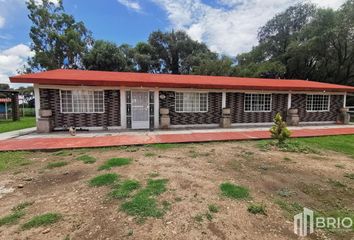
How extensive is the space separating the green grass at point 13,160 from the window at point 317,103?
14.2 meters

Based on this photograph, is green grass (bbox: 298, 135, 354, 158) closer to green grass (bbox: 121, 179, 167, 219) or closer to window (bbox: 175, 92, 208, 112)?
window (bbox: 175, 92, 208, 112)

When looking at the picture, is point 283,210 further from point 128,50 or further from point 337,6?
point 128,50

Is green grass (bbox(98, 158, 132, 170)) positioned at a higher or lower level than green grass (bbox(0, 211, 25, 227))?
higher

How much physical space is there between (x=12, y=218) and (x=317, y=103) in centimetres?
1512

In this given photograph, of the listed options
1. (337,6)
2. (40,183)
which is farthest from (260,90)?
(337,6)

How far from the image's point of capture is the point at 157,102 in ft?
34.2

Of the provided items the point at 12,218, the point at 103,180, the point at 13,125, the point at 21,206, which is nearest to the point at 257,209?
the point at 103,180

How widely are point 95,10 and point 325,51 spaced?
22333 mm

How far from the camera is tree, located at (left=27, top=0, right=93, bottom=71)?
2559 cm

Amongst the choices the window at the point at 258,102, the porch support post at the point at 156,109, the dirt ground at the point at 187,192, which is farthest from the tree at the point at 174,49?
the dirt ground at the point at 187,192

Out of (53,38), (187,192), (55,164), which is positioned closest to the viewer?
(187,192)

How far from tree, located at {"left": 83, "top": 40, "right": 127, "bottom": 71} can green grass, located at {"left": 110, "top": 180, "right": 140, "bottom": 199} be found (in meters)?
Result: 23.6

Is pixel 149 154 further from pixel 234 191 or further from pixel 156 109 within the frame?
pixel 156 109

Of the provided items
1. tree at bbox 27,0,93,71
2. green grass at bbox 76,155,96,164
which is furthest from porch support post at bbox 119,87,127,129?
tree at bbox 27,0,93,71
